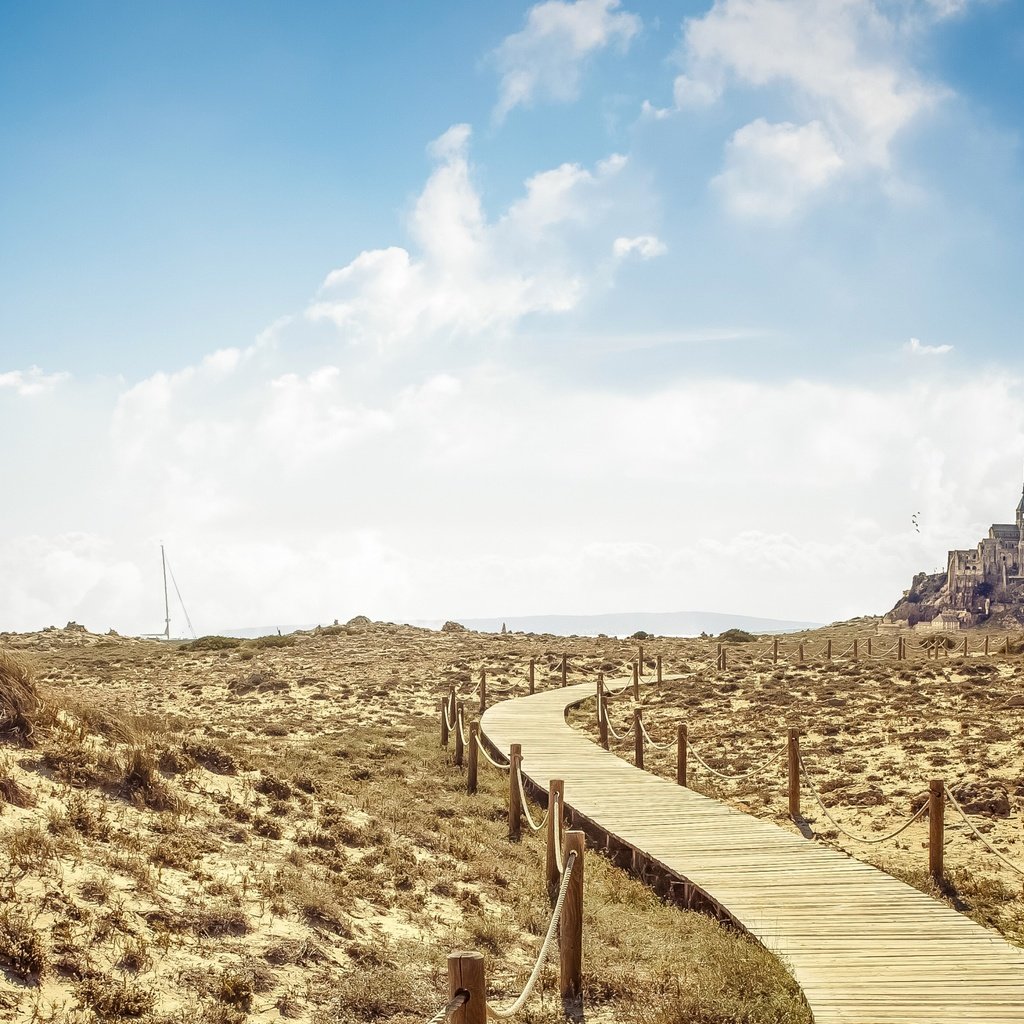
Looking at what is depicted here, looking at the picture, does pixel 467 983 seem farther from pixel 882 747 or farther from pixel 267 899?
pixel 882 747

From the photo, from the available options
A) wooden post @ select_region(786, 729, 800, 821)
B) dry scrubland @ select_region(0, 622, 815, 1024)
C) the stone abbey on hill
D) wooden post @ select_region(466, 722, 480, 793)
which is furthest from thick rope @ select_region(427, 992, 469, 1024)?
the stone abbey on hill

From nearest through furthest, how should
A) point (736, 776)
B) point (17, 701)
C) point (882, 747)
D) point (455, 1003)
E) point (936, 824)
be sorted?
point (455, 1003) < point (17, 701) < point (936, 824) < point (736, 776) < point (882, 747)

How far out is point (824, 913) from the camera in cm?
964

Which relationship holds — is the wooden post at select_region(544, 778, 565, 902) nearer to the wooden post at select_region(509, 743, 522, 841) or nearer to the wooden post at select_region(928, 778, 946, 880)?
the wooden post at select_region(509, 743, 522, 841)

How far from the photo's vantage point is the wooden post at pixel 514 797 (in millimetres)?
14289

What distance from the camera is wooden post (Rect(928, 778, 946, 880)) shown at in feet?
36.9

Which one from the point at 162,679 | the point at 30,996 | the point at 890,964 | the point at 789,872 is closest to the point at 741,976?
the point at 890,964

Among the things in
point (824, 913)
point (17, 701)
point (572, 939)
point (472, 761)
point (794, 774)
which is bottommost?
point (472, 761)

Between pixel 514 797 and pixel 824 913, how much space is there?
19.8 feet

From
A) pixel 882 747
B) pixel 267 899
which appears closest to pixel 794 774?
pixel 882 747

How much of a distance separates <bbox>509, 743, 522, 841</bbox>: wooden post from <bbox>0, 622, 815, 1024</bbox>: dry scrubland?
406 mm

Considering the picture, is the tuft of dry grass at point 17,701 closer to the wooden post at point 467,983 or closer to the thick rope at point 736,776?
the wooden post at point 467,983

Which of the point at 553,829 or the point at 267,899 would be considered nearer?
the point at 267,899

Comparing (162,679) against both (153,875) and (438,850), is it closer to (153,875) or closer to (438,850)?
(438,850)
